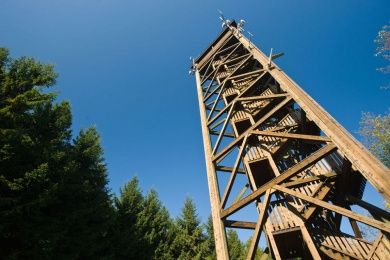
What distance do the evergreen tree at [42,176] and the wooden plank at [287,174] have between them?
19.6 feet

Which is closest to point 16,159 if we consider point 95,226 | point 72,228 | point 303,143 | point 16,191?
point 16,191

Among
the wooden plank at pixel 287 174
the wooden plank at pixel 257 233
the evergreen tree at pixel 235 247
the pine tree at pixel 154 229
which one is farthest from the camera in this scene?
the evergreen tree at pixel 235 247

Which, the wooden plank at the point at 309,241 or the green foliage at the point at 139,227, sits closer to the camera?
the wooden plank at the point at 309,241

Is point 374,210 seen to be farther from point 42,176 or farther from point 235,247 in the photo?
point 235,247

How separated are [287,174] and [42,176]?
24.2ft

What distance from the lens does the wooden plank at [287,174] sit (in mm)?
4668

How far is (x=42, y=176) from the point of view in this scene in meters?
8.57

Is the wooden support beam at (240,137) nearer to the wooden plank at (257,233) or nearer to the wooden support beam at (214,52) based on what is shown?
the wooden plank at (257,233)

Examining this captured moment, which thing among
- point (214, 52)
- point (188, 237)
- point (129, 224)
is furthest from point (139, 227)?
point (214, 52)

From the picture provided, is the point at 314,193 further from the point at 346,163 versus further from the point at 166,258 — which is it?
the point at 166,258

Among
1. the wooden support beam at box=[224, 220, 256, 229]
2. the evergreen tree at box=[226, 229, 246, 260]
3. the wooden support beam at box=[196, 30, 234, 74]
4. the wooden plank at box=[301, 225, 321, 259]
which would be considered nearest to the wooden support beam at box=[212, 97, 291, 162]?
the wooden support beam at box=[224, 220, 256, 229]

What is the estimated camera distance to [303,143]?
9.14 metres

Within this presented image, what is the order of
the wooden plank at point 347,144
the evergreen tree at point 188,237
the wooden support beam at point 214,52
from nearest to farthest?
the wooden plank at point 347,144
the wooden support beam at point 214,52
the evergreen tree at point 188,237

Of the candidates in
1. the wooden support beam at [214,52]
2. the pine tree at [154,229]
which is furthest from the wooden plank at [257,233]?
the pine tree at [154,229]
